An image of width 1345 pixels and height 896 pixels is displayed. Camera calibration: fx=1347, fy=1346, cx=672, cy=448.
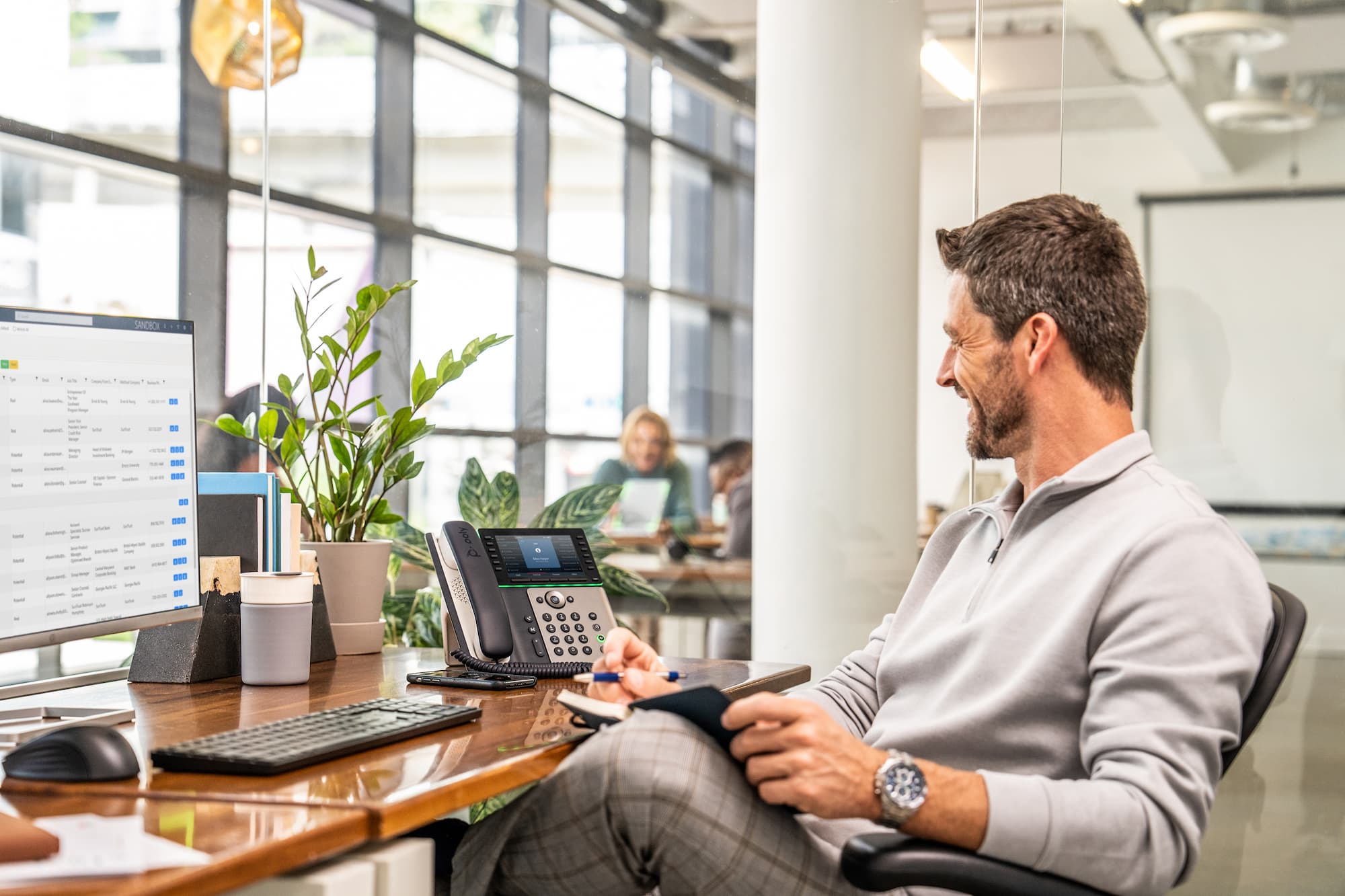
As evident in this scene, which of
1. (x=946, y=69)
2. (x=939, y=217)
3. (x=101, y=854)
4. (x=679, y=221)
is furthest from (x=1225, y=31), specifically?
(x=101, y=854)

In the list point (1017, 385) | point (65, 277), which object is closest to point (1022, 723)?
point (1017, 385)

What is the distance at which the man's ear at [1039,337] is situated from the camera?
5.57 ft

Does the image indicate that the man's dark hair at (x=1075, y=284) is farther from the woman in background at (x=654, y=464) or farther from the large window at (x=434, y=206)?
the woman in background at (x=654, y=464)

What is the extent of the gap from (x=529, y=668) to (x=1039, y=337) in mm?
905

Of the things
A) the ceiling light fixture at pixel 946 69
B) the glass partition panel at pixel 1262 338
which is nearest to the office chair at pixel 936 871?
the glass partition panel at pixel 1262 338

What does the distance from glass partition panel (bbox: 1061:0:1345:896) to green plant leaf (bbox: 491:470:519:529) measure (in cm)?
152

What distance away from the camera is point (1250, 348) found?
10.1ft

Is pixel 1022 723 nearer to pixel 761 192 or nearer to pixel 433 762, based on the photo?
pixel 433 762

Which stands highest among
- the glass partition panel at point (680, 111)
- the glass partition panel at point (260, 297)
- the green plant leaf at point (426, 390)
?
the glass partition panel at point (680, 111)

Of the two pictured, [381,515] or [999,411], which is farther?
[381,515]

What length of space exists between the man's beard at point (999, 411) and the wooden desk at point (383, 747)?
570 mm

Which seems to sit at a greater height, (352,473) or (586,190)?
(586,190)

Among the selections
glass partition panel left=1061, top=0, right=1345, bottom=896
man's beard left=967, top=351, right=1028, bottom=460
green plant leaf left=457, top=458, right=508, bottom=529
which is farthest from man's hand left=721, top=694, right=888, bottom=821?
green plant leaf left=457, top=458, right=508, bottom=529

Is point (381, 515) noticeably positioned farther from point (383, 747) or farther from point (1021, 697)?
point (1021, 697)
